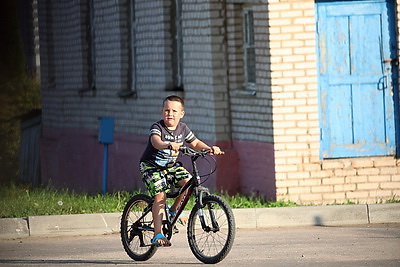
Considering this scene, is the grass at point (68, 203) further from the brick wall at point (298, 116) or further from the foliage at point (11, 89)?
the foliage at point (11, 89)

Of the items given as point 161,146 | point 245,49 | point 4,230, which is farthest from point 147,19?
point 161,146

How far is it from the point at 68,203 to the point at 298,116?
2888 mm

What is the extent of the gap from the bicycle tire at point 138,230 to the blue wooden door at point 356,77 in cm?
448

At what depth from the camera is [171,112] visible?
11.4 metres

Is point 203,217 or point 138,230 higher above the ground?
point 203,217

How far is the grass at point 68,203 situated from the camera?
48.3ft

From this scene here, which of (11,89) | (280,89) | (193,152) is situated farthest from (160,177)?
(11,89)

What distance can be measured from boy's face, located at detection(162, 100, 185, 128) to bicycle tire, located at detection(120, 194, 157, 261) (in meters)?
0.69

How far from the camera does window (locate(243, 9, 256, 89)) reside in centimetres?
1681

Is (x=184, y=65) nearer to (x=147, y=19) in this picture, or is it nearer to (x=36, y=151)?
(x=147, y=19)

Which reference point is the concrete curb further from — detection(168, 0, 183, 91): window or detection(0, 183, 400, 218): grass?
detection(168, 0, 183, 91): window

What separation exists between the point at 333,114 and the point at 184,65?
9.89 feet

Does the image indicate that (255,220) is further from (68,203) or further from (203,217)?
(203,217)

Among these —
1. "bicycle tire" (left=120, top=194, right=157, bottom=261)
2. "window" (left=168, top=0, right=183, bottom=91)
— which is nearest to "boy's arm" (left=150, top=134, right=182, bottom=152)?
"bicycle tire" (left=120, top=194, right=157, bottom=261)
